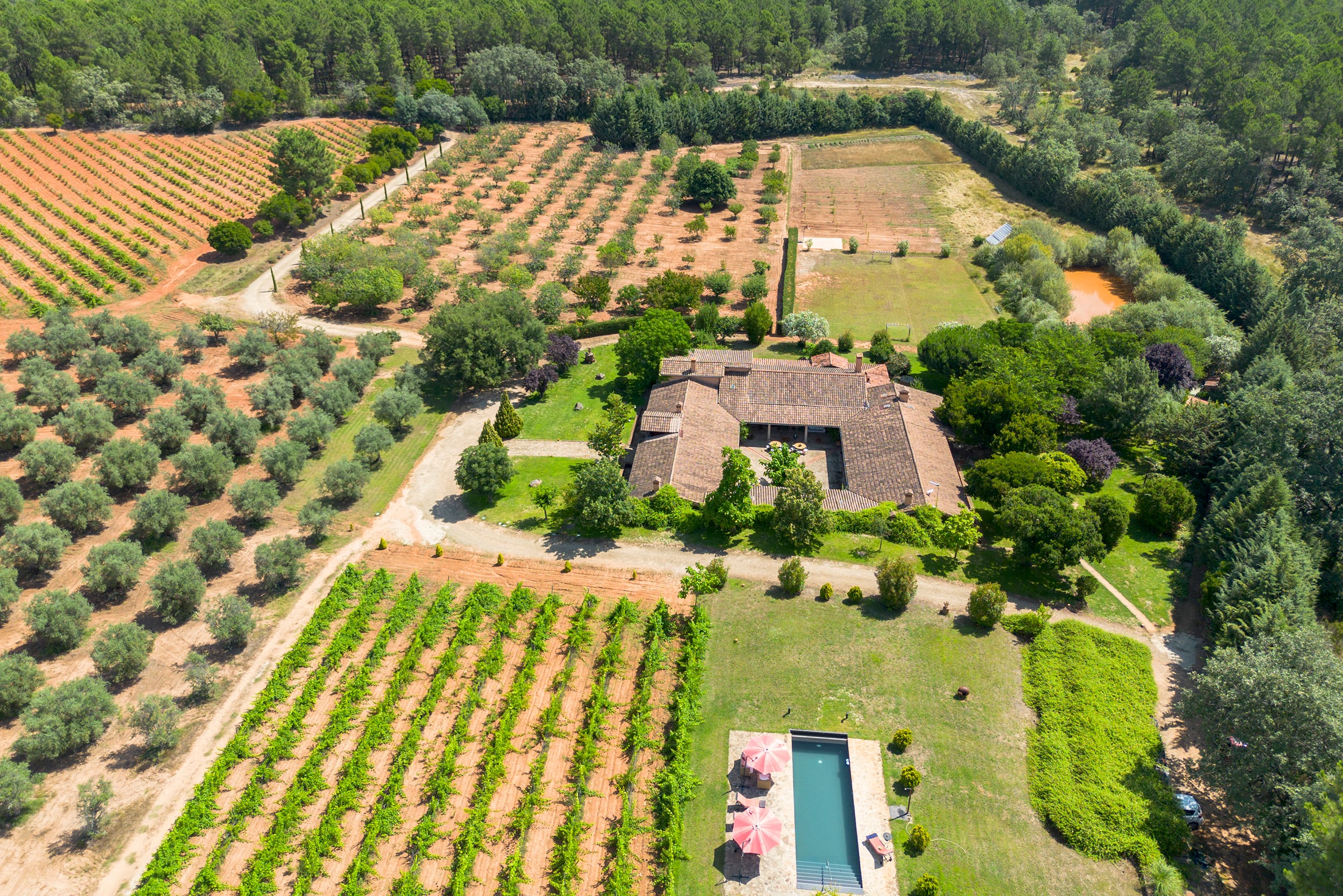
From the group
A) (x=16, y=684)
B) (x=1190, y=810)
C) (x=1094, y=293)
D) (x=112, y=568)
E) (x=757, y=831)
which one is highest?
(x=112, y=568)

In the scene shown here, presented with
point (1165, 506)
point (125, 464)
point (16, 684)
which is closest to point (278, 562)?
point (16, 684)

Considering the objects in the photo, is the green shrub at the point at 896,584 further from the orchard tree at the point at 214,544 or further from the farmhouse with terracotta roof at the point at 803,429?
the orchard tree at the point at 214,544

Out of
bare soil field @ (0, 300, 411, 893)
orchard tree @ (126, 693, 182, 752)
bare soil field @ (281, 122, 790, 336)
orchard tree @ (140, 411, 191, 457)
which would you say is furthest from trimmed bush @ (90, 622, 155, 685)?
bare soil field @ (281, 122, 790, 336)

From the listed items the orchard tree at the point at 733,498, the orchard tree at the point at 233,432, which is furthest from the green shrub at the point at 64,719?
the orchard tree at the point at 733,498

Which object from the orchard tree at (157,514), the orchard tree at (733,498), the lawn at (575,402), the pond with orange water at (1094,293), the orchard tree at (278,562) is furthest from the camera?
the pond with orange water at (1094,293)

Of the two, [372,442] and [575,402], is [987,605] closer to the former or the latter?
[575,402]

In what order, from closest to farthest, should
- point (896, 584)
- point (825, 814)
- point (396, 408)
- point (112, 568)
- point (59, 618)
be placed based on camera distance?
point (825, 814), point (59, 618), point (112, 568), point (896, 584), point (396, 408)
